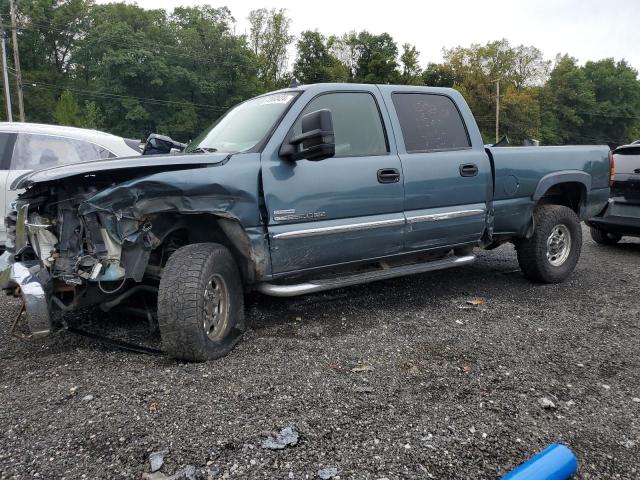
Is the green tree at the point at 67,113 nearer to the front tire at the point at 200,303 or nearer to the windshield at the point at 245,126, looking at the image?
the windshield at the point at 245,126

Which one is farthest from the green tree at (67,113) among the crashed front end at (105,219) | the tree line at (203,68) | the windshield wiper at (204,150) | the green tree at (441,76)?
the green tree at (441,76)

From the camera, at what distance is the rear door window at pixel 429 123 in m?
4.37

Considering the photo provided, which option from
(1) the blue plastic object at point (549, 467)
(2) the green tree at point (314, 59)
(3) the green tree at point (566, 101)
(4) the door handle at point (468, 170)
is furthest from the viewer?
(3) the green tree at point (566, 101)

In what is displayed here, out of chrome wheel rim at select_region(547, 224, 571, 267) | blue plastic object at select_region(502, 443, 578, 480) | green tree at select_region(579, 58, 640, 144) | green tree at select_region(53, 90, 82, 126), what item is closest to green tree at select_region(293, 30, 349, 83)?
green tree at select_region(53, 90, 82, 126)

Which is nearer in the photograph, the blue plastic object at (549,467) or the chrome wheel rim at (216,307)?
the blue plastic object at (549,467)

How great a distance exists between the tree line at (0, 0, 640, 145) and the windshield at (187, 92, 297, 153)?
114 feet

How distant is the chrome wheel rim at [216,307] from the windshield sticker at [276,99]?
154 cm

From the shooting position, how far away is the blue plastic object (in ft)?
6.35

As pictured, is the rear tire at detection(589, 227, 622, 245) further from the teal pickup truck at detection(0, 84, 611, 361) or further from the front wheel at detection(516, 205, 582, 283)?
the teal pickup truck at detection(0, 84, 611, 361)

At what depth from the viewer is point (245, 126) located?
4016mm

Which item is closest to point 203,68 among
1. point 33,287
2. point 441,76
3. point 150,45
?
point 150,45

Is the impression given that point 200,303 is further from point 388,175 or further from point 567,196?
point 567,196

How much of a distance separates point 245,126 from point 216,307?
1514mm

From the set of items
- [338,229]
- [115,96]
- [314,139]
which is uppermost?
[115,96]
